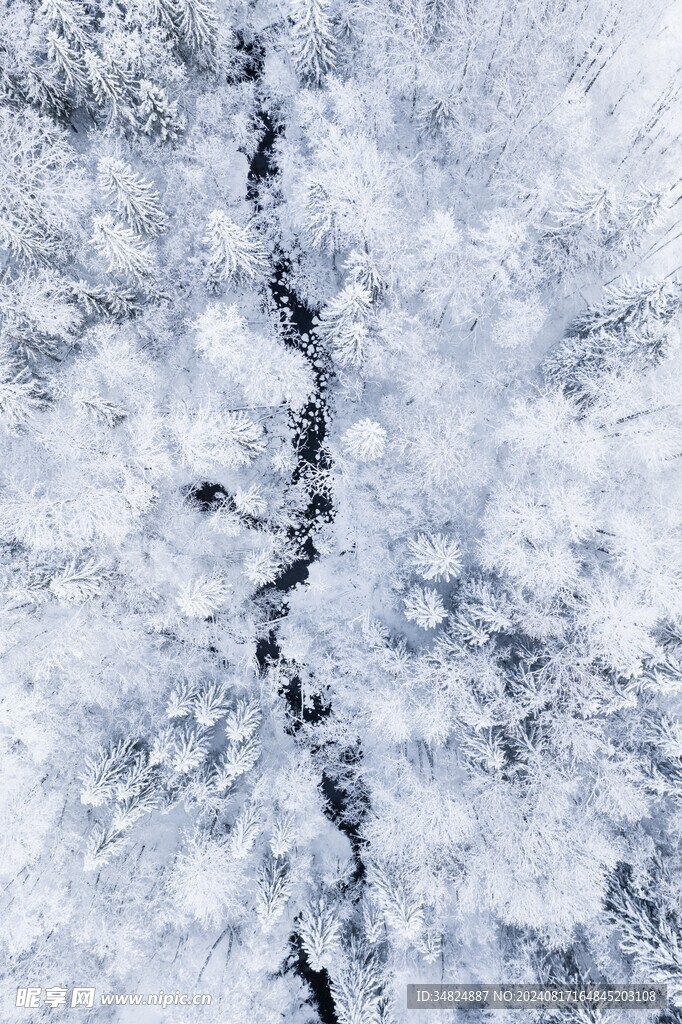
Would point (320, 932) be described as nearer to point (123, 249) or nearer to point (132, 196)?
point (123, 249)

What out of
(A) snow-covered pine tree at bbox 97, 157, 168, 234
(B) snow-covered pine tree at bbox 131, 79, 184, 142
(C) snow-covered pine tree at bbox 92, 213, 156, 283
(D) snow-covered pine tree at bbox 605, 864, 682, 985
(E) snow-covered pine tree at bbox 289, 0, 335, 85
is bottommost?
(D) snow-covered pine tree at bbox 605, 864, 682, 985

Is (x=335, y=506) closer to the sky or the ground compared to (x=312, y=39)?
closer to the ground

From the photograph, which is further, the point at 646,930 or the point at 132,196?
the point at 132,196

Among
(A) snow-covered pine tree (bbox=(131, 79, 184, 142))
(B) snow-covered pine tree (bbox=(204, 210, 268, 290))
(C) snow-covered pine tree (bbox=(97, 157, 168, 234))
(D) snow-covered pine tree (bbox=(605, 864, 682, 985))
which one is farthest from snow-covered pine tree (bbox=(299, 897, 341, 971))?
(A) snow-covered pine tree (bbox=(131, 79, 184, 142))

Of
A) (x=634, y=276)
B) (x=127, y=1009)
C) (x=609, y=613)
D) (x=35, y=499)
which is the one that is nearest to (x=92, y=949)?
(x=127, y=1009)

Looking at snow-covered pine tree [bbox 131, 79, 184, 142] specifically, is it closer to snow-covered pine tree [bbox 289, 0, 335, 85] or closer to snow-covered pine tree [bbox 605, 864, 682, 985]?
snow-covered pine tree [bbox 289, 0, 335, 85]

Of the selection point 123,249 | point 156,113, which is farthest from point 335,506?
point 156,113

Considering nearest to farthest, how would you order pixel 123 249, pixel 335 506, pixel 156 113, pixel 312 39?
pixel 123 249 → pixel 312 39 → pixel 156 113 → pixel 335 506

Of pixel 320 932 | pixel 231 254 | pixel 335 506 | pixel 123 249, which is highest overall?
pixel 231 254

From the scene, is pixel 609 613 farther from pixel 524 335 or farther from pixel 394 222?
pixel 394 222
